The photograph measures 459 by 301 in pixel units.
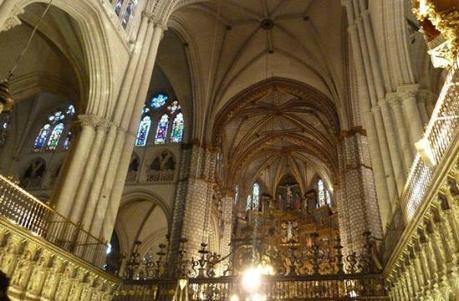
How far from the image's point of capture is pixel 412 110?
10.4 m

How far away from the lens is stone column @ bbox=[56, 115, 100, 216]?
35.1 ft

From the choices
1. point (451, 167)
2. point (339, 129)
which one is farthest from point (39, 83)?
point (451, 167)

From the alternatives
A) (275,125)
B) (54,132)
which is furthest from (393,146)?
(275,125)

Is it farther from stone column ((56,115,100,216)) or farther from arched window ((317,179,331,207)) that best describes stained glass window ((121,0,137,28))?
arched window ((317,179,331,207))

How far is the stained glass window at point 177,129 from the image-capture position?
22.2m

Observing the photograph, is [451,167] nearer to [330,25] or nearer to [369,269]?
[369,269]

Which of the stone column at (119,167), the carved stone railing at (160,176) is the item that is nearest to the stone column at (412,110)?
the stone column at (119,167)

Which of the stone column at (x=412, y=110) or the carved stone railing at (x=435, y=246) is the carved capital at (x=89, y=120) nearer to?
the stone column at (x=412, y=110)

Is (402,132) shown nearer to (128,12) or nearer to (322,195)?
(128,12)

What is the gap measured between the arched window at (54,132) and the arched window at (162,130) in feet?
15.6

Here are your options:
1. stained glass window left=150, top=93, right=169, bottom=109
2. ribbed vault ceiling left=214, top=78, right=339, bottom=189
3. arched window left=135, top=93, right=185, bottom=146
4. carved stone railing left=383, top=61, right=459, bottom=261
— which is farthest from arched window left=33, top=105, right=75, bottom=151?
carved stone railing left=383, top=61, right=459, bottom=261

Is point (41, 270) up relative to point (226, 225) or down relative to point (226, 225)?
down

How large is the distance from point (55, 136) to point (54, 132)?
0.30 metres

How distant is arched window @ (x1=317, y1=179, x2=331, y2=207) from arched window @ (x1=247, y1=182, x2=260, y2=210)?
203 inches
